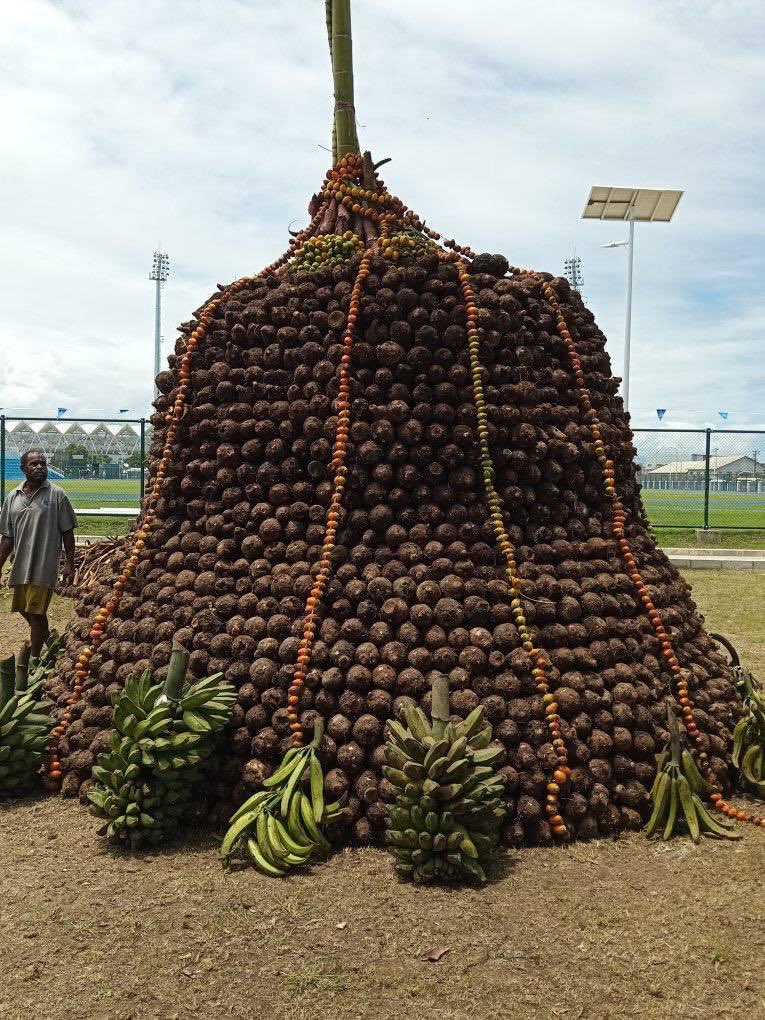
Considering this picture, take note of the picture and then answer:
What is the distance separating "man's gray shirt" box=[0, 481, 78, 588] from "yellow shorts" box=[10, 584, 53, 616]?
5 centimetres

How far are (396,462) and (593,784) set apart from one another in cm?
189

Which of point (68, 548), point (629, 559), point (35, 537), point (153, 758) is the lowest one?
point (153, 758)

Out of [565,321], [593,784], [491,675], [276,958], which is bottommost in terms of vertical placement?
[276,958]

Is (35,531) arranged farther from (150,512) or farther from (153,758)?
(153,758)

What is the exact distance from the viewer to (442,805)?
3.78 m

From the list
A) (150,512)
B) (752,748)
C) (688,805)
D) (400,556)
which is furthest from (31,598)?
(752,748)

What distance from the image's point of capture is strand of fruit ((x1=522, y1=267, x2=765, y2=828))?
183 inches

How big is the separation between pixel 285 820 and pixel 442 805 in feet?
2.45

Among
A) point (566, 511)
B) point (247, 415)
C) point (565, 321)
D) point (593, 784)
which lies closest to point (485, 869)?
point (593, 784)

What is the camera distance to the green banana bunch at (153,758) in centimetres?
411

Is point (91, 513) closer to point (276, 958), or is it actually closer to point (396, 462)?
point (396, 462)

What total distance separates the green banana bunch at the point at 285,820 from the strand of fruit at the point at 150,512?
133 centimetres

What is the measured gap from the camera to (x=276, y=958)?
10.6 ft

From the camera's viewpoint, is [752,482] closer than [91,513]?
No
